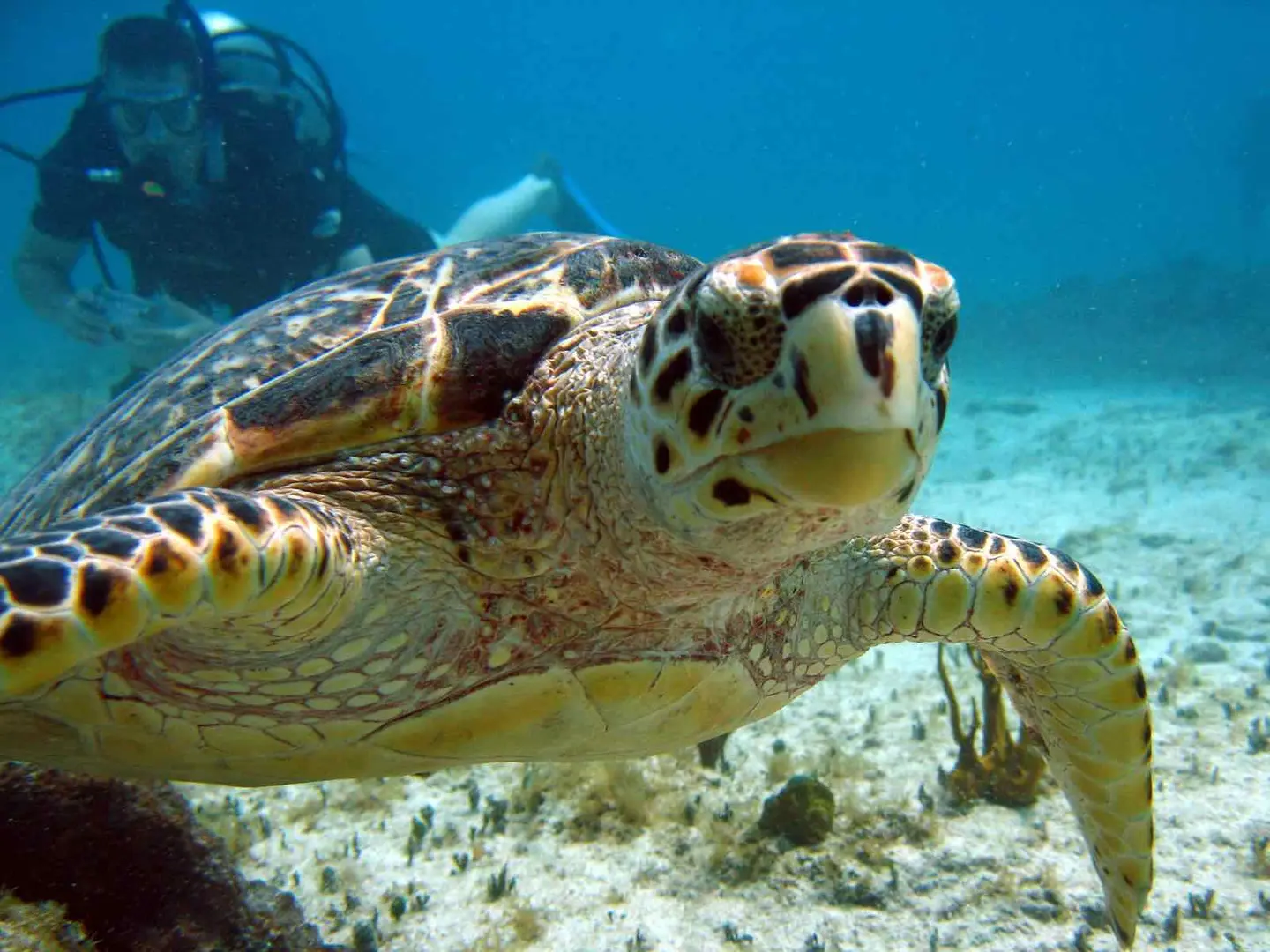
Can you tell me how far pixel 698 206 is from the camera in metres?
103

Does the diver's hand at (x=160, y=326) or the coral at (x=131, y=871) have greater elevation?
the diver's hand at (x=160, y=326)

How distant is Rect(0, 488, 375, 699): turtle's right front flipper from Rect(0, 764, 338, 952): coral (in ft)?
3.53

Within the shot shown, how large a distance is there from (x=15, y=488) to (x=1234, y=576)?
8.74 m

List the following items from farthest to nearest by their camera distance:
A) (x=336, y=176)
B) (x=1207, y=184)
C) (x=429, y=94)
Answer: (x=429, y=94) < (x=1207, y=184) < (x=336, y=176)

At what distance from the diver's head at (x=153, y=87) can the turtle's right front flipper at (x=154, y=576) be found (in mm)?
7427

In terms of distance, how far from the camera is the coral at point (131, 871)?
6.53ft

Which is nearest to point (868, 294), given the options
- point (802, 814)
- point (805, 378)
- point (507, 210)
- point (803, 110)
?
point (805, 378)

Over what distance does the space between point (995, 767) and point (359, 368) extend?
3.21 meters

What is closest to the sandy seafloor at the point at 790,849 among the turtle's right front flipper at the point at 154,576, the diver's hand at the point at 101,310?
the turtle's right front flipper at the point at 154,576

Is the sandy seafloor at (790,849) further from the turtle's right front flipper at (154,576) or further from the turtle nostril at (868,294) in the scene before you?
the turtle nostril at (868,294)

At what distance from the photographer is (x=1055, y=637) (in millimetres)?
2381

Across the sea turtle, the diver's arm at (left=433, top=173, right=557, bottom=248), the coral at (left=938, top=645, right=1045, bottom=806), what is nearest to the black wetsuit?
the diver's arm at (left=433, top=173, right=557, bottom=248)

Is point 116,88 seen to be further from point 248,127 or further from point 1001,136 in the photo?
point 1001,136

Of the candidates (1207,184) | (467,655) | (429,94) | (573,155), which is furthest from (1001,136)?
(467,655)
